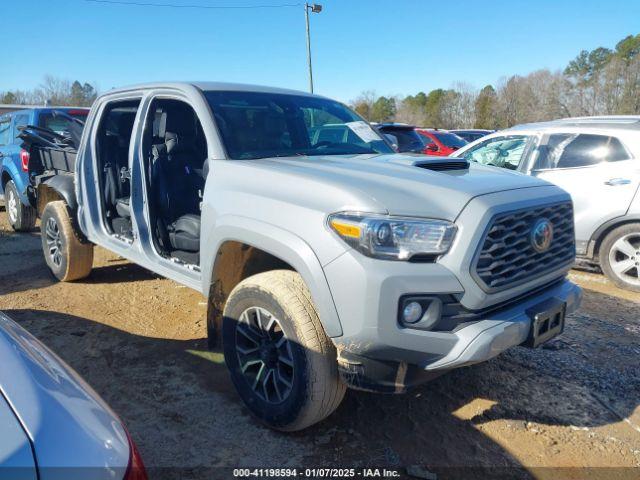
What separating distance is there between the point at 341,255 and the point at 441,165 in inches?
42.3

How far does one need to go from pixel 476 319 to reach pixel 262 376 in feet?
4.03

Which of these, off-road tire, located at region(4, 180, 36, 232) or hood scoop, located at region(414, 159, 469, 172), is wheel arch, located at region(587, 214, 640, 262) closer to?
hood scoop, located at region(414, 159, 469, 172)

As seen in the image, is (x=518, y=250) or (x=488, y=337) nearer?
(x=488, y=337)

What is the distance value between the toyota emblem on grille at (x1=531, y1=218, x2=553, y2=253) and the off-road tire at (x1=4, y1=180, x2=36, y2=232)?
24.3 feet

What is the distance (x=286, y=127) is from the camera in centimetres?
363

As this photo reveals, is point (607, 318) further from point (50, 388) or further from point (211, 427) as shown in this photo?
point (50, 388)

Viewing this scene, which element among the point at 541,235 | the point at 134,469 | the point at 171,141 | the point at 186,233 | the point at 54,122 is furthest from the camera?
the point at 54,122

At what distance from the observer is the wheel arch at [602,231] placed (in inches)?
207

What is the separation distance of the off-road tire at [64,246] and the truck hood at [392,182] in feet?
9.74

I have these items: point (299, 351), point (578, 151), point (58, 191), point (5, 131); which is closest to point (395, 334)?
point (299, 351)

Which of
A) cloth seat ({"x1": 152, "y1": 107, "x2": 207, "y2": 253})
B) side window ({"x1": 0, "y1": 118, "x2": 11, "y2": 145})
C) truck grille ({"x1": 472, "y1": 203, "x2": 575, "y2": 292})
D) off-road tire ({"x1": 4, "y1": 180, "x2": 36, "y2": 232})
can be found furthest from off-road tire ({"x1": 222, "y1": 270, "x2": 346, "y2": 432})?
side window ({"x1": 0, "y1": 118, "x2": 11, "y2": 145})

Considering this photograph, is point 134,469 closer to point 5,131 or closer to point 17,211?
point 17,211

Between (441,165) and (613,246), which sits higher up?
(441,165)

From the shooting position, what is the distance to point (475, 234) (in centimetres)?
221
